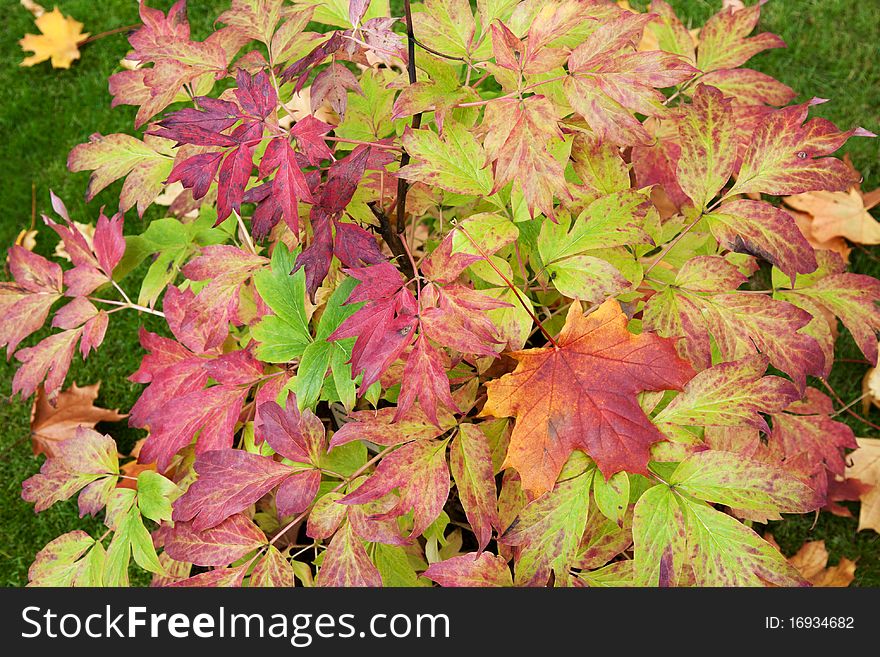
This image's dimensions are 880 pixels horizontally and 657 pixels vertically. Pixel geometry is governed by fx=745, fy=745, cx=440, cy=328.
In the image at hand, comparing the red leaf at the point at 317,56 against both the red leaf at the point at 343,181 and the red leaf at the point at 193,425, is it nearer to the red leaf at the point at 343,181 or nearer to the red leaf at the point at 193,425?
the red leaf at the point at 343,181

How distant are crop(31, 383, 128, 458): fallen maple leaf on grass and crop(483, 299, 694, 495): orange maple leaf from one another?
122 cm

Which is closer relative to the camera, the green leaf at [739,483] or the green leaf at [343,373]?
the green leaf at [739,483]

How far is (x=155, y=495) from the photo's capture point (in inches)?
41.8

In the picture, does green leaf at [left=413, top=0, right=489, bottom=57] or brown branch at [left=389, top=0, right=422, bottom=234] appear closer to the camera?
brown branch at [left=389, top=0, right=422, bottom=234]

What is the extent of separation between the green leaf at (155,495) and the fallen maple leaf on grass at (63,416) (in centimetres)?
77

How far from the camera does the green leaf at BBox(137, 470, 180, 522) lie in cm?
105

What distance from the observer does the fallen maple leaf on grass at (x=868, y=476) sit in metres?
1.63

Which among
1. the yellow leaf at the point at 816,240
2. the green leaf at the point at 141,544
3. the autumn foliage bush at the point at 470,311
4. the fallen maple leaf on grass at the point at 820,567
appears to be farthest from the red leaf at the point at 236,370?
the yellow leaf at the point at 816,240

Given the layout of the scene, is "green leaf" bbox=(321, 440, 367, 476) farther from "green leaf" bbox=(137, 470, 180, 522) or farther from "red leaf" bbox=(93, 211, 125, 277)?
"red leaf" bbox=(93, 211, 125, 277)

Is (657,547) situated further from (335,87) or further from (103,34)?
(103,34)

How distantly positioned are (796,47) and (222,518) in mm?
2124

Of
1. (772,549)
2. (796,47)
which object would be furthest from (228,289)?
(796,47)

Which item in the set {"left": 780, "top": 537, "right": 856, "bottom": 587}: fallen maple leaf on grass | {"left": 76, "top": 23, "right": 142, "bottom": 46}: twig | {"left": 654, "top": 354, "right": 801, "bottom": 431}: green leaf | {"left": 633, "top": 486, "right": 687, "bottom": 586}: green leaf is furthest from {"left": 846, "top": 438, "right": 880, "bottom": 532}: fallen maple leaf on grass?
{"left": 76, "top": 23, "right": 142, "bottom": 46}: twig

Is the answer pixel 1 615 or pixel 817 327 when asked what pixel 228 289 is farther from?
pixel 817 327
